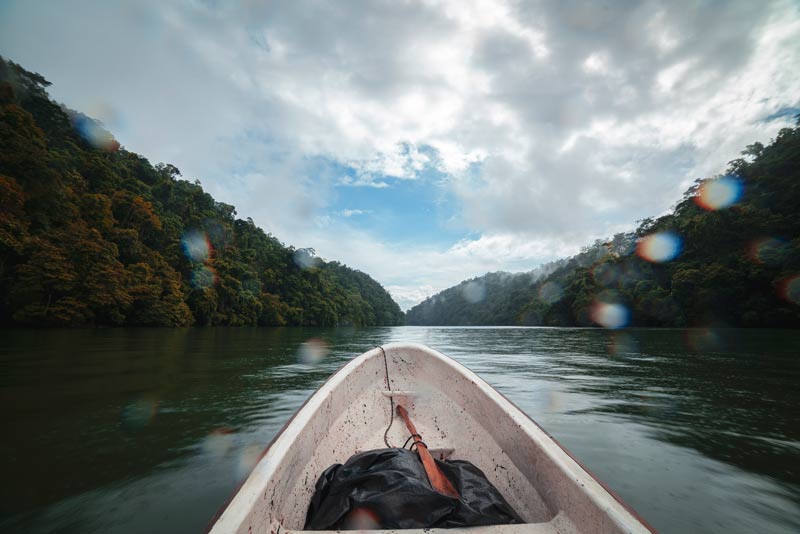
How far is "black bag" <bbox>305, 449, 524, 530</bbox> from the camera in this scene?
163 cm

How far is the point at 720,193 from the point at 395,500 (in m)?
56.2

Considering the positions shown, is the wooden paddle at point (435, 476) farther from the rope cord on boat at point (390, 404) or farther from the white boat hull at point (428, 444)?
the rope cord on boat at point (390, 404)

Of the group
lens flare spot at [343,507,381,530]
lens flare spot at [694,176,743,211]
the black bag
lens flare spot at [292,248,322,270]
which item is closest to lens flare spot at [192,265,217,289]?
lens flare spot at [292,248,322,270]

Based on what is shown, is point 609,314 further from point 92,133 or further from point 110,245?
point 92,133

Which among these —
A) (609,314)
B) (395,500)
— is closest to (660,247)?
(609,314)

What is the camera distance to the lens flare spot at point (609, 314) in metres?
43.4

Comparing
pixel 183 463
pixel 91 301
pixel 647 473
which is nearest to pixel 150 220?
pixel 91 301

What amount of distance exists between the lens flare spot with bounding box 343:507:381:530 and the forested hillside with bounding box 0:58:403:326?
2890cm

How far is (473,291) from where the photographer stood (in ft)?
479

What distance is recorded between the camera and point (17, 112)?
2502 cm

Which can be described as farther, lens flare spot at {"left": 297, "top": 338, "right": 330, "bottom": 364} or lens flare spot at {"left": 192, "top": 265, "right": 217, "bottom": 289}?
lens flare spot at {"left": 192, "top": 265, "right": 217, "bottom": 289}

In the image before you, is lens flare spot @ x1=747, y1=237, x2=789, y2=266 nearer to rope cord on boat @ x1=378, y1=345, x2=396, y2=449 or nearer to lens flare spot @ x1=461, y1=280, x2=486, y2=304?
rope cord on boat @ x1=378, y1=345, x2=396, y2=449

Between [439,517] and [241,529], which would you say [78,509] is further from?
[439,517]

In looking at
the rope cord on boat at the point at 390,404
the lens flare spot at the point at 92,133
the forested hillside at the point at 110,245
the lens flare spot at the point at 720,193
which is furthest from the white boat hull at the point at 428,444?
the lens flare spot at the point at 92,133
